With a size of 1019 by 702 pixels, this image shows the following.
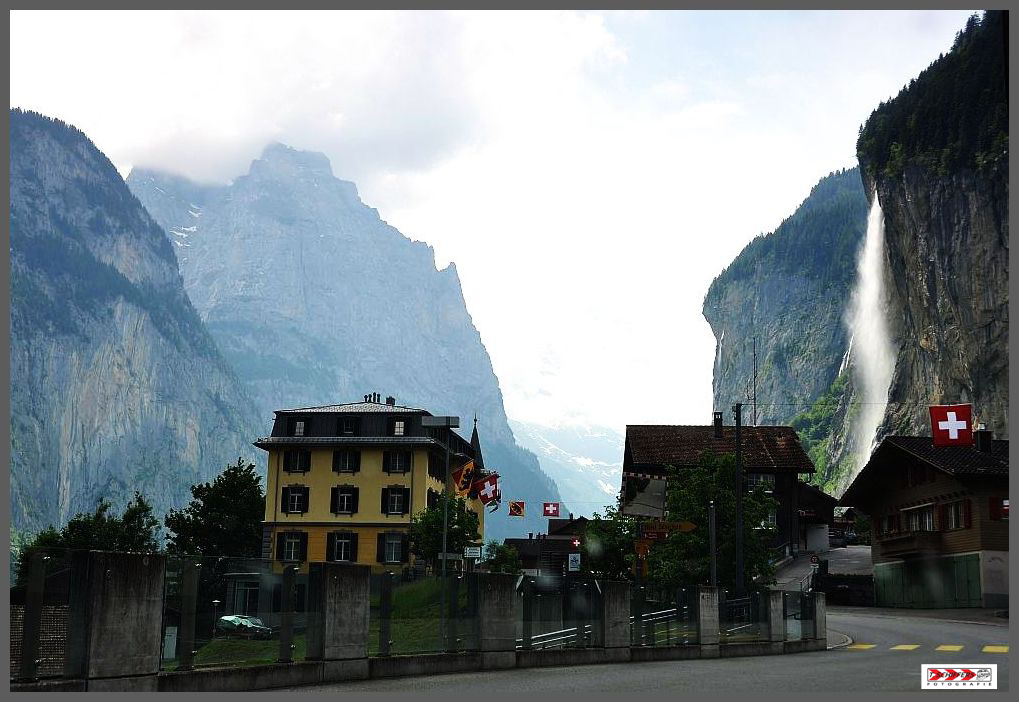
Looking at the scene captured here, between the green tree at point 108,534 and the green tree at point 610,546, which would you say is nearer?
the green tree at point 610,546

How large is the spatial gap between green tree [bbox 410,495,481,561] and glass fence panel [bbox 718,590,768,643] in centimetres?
3432

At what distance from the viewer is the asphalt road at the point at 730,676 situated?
19.0 meters

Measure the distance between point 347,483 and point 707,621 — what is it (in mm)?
48697

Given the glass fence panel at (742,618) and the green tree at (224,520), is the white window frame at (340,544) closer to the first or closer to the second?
the green tree at (224,520)

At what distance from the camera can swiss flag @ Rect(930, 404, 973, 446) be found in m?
47.5

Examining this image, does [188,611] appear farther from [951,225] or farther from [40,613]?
[951,225]

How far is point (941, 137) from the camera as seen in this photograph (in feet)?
369

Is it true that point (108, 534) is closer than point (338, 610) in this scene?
No

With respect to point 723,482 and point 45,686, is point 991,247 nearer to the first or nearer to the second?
point 723,482

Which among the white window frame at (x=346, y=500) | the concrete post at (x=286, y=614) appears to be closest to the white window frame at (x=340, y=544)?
the white window frame at (x=346, y=500)

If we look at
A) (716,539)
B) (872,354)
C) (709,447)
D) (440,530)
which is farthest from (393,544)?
(872,354)

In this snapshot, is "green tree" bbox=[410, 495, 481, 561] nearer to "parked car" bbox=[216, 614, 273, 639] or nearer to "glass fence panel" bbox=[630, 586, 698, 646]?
"glass fence panel" bbox=[630, 586, 698, 646]

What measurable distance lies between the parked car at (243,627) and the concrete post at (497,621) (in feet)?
18.8

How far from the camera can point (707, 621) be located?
30.0m
